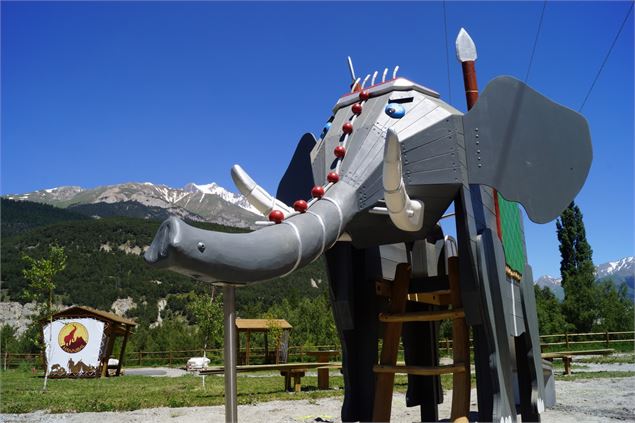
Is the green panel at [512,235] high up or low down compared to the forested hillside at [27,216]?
down

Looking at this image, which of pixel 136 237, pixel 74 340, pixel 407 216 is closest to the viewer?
pixel 407 216

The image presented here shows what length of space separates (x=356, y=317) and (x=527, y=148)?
2.25m

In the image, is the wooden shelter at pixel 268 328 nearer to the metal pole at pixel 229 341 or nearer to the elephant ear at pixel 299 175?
the elephant ear at pixel 299 175

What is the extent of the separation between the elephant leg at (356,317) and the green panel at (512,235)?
1.32m

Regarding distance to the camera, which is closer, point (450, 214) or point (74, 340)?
point (450, 214)

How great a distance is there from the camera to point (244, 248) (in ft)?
9.36

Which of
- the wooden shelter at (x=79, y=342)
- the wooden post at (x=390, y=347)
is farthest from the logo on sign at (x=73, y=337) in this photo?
the wooden post at (x=390, y=347)

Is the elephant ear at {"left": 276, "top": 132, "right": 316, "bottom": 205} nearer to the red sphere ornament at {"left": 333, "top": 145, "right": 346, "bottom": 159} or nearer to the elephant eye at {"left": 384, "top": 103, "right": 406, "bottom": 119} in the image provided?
the red sphere ornament at {"left": 333, "top": 145, "right": 346, "bottom": 159}

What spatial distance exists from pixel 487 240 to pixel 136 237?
7349 cm

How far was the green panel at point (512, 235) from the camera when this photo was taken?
5.56m

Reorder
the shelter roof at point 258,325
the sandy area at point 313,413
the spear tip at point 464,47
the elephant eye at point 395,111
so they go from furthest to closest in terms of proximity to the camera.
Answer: the shelter roof at point 258,325 → the sandy area at point 313,413 → the spear tip at point 464,47 → the elephant eye at point 395,111

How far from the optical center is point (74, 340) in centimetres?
1925

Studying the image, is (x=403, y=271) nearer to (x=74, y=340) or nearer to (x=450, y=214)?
Result: (x=450, y=214)

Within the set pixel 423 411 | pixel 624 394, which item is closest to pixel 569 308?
pixel 624 394
